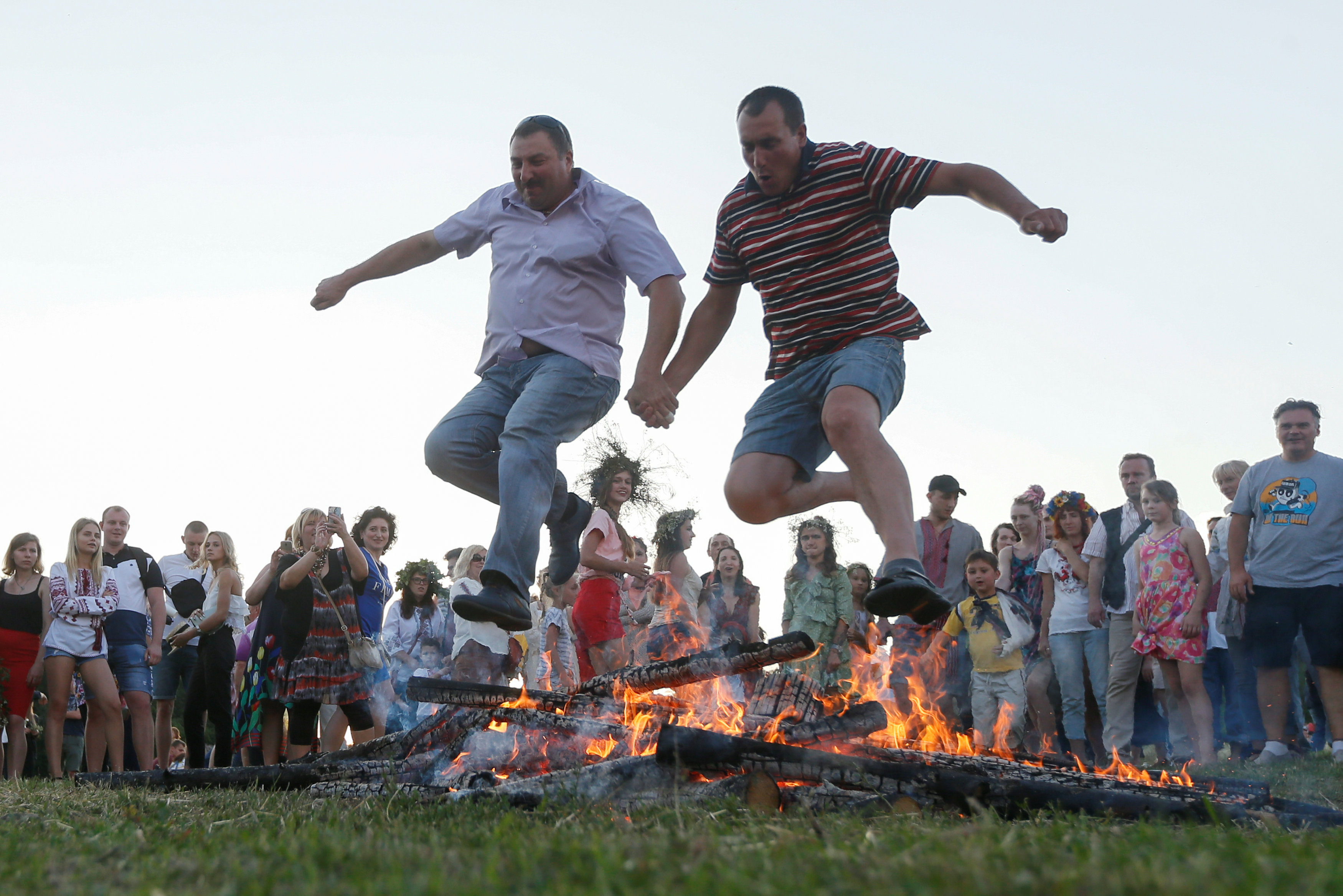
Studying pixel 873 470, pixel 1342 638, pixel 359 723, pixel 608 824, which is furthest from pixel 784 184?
pixel 359 723

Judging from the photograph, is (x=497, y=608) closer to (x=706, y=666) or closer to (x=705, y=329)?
(x=706, y=666)

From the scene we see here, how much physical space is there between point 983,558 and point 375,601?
14.0ft

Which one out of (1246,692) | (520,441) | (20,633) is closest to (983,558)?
(1246,692)

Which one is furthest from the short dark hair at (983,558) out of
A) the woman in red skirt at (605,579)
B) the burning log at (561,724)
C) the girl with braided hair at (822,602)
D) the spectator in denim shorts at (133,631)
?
the spectator in denim shorts at (133,631)

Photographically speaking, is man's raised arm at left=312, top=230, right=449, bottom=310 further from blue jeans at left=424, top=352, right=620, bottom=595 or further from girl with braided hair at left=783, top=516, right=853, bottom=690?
girl with braided hair at left=783, top=516, right=853, bottom=690

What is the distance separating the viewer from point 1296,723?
26.6 feet

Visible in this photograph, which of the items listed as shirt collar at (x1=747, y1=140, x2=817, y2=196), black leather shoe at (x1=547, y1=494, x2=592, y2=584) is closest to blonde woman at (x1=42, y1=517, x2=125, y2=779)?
black leather shoe at (x1=547, y1=494, x2=592, y2=584)

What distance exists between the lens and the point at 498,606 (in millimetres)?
4477

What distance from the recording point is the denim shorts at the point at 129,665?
28.5 ft

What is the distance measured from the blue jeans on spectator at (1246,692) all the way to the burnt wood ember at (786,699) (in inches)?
167

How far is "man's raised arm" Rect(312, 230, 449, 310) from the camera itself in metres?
5.57

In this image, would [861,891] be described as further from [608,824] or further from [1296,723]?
[1296,723]

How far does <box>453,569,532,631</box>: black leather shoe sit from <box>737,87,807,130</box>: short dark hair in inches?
84.1

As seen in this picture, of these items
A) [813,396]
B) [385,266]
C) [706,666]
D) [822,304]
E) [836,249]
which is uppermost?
[385,266]
